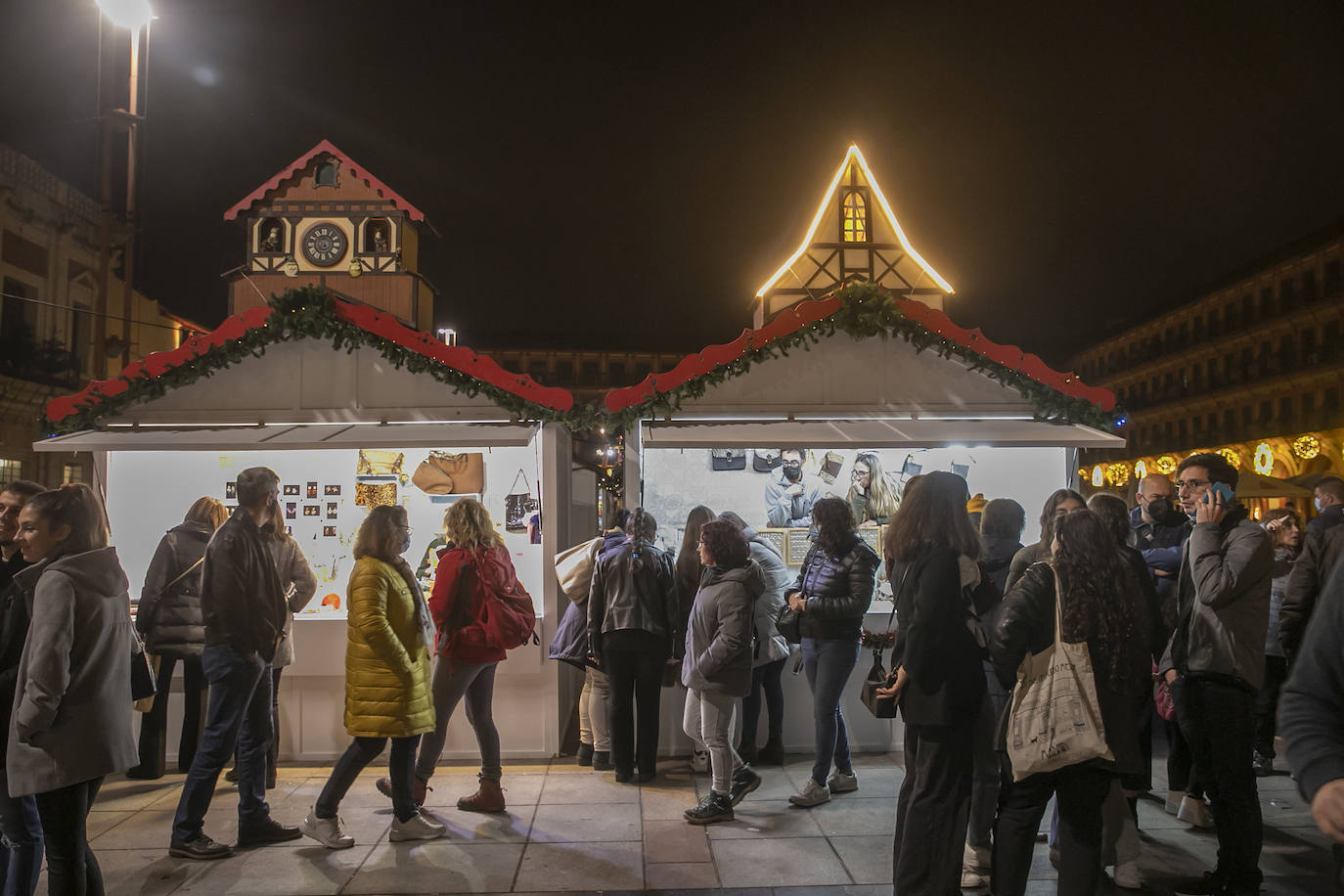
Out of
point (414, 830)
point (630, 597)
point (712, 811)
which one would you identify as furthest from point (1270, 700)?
point (414, 830)

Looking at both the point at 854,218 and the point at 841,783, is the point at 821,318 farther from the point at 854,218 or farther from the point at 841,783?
the point at 854,218

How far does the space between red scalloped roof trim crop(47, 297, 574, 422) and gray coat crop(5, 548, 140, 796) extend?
343 cm

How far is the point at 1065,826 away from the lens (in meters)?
3.55

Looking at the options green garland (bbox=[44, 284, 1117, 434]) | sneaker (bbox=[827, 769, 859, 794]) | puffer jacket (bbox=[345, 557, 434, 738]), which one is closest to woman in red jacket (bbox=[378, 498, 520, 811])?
puffer jacket (bbox=[345, 557, 434, 738])

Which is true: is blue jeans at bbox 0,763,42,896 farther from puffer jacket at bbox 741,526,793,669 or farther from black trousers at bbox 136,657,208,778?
puffer jacket at bbox 741,526,793,669

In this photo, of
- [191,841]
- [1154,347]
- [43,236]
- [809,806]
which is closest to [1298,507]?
[1154,347]

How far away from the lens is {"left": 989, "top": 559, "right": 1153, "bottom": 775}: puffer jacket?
348 centimetres

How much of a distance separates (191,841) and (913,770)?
147 inches

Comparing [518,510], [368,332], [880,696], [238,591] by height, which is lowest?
[880,696]

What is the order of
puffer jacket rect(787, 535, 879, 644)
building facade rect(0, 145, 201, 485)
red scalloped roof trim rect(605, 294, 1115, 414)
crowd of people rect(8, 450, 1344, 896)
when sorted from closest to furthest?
crowd of people rect(8, 450, 1344, 896), puffer jacket rect(787, 535, 879, 644), red scalloped roof trim rect(605, 294, 1115, 414), building facade rect(0, 145, 201, 485)

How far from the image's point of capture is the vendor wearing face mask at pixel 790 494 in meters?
7.64

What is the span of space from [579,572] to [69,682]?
339cm

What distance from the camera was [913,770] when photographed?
A: 392 cm

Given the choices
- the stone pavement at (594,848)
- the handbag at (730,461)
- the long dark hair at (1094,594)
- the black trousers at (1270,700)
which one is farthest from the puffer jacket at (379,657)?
the black trousers at (1270,700)
